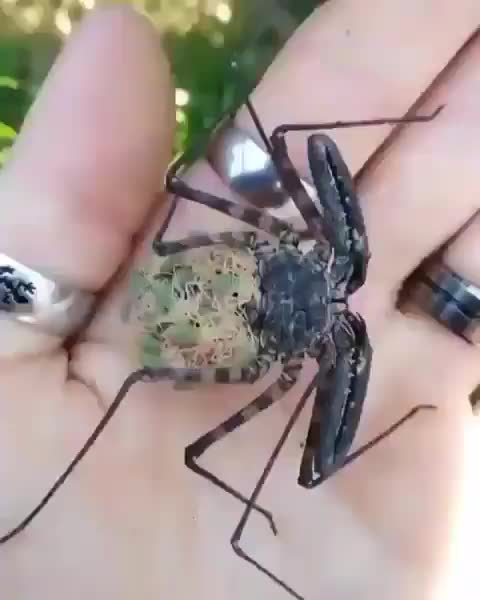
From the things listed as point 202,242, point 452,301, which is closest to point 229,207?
point 202,242

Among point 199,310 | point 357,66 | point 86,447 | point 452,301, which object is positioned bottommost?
point 86,447

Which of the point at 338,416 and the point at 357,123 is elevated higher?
the point at 357,123

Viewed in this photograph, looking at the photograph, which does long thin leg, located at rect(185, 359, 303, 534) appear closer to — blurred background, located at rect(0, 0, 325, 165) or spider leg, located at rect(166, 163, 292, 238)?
spider leg, located at rect(166, 163, 292, 238)

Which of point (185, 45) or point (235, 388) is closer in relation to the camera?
point (235, 388)

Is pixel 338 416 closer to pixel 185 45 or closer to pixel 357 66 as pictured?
pixel 357 66

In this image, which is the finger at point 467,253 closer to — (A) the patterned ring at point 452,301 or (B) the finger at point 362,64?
(A) the patterned ring at point 452,301

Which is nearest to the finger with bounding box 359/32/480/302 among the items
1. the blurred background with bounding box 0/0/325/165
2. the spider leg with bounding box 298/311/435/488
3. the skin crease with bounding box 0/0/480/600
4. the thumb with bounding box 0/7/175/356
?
the skin crease with bounding box 0/0/480/600

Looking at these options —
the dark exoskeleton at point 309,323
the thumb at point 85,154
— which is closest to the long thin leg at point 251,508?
the dark exoskeleton at point 309,323
